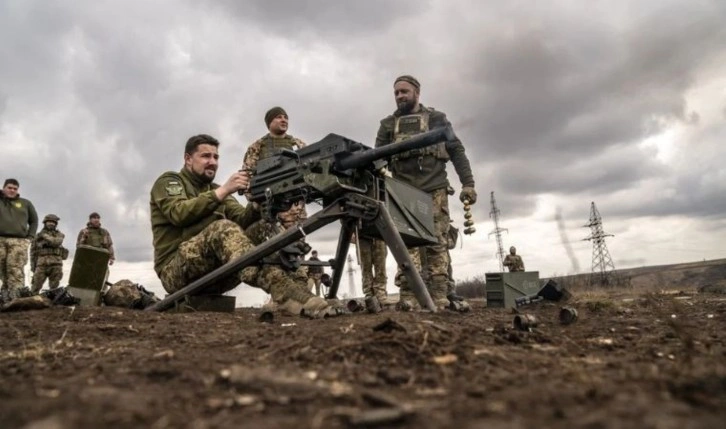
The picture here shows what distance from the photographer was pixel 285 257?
443cm

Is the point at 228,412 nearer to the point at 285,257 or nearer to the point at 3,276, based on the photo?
the point at 285,257

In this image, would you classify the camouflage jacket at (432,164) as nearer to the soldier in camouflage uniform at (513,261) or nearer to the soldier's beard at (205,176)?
the soldier's beard at (205,176)

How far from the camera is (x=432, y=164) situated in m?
6.08

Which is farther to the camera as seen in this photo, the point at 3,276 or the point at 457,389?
the point at 3,276

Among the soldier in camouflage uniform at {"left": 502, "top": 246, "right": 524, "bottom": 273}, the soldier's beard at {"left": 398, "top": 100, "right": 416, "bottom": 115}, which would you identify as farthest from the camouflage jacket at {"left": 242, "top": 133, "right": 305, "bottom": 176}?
the soldier in camouflage uniform at {"left": 502, "top": 246, "right": 524, "bottom": 273}

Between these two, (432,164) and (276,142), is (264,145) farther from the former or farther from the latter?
(432,164)

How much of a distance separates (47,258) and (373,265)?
9.71 meters

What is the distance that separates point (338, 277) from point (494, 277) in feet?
15.6

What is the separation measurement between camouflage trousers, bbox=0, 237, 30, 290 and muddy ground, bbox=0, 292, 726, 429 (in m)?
8.45

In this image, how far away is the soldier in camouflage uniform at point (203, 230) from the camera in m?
4.54

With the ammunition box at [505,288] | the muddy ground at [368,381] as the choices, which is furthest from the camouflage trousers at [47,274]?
the muddy ground at [368,381]

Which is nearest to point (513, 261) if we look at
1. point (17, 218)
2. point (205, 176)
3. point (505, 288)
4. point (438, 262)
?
point (505, 288)

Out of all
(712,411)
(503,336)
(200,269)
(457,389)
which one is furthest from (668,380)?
(200,269)

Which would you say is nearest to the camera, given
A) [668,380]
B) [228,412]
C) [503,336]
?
[228,412]
